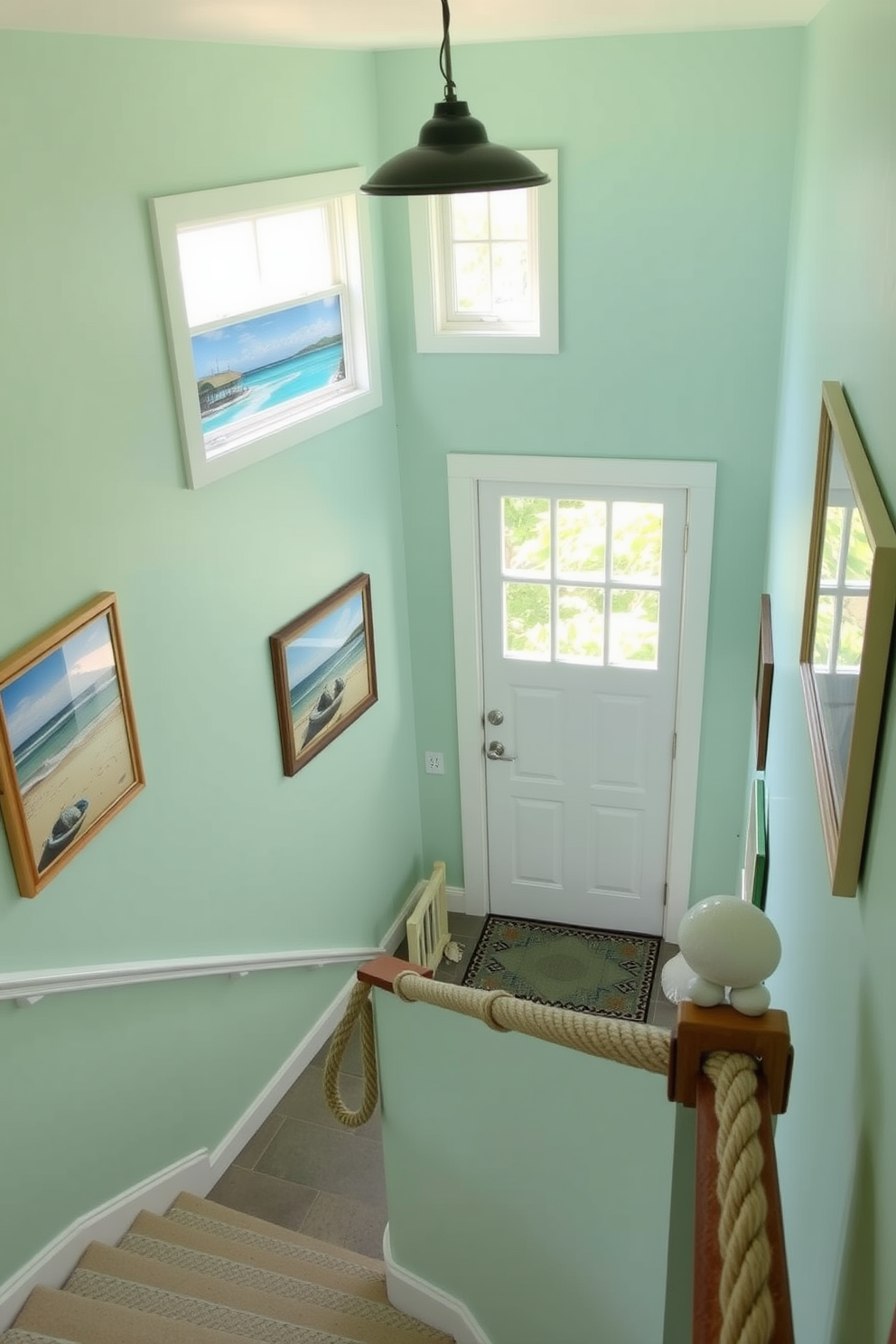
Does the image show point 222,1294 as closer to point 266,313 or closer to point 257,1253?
point 257,1253

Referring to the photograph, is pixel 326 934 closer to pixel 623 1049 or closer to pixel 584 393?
pixel 584 393

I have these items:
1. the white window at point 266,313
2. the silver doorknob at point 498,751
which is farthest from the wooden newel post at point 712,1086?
the silver doorknob at point 498,751

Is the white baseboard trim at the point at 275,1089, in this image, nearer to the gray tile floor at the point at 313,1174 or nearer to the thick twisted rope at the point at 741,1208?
the gray tile floor at the point at 313,1174

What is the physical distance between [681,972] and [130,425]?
2622mm

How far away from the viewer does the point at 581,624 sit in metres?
4.95

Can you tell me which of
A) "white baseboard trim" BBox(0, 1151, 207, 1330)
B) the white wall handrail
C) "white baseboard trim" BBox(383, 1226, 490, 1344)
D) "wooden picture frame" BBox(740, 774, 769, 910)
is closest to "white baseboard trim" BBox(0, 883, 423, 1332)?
"white baseboard trim" BBox(0, 1151, 207, 1330)

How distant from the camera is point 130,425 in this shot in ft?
10.4

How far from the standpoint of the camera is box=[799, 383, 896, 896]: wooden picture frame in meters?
1.41

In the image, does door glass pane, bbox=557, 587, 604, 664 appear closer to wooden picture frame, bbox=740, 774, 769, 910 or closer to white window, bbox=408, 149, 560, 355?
white window, bbox=408, 149, 560, 355

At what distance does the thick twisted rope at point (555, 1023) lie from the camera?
1.69 meters

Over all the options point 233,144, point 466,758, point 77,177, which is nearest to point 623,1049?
point 77,177

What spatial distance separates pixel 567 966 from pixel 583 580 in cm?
173

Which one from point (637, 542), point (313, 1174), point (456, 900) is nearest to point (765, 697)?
point (637, 542)

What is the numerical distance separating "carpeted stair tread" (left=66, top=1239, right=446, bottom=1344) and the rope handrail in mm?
1074
